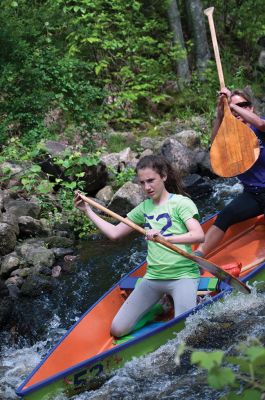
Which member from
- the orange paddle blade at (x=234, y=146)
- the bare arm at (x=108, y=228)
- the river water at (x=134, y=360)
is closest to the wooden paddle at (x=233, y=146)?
the orange paddle blade at (x=234, y=146)

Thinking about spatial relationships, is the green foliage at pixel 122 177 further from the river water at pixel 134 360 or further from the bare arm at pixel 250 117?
the bare arm at pixel 250 117

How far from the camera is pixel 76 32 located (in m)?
11.2

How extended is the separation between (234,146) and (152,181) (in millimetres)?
1310

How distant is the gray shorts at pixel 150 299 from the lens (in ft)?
12.8

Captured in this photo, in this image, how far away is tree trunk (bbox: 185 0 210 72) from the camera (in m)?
12.6

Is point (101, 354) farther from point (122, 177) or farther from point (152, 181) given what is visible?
point (122, 177)

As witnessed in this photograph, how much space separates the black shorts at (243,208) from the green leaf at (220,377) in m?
3.55

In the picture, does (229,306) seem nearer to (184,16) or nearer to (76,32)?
(76,32)

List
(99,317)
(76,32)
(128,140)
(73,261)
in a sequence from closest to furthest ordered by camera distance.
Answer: (99,317)
(73,261)
(128,140)
(76,32)

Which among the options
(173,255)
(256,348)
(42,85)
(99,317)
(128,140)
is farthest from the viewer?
(128,140)

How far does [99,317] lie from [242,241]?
1807 mm

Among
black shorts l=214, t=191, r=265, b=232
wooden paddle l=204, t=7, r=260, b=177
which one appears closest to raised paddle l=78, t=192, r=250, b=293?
black shorts l=214, t=191, r=265, b=232

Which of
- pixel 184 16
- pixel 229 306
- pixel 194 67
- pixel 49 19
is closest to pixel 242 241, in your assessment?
pixel 229 306

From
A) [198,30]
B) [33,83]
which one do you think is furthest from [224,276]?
[198,30]
